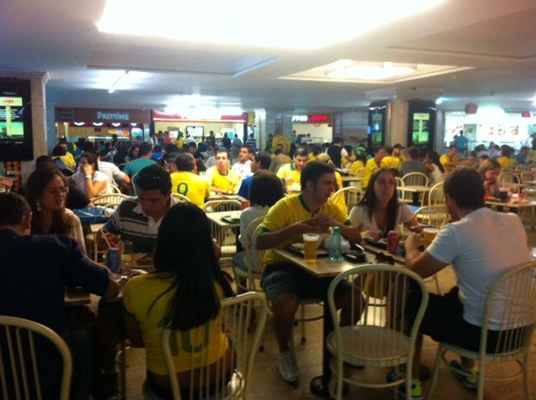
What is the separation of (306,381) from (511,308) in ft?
3.67

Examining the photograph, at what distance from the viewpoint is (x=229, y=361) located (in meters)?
1.67

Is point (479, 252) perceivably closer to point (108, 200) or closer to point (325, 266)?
point (325, 266)

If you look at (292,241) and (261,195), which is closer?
(292,241)

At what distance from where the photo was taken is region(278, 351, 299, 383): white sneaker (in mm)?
2541

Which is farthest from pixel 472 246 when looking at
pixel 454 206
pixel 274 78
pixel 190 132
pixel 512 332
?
pixel 190 132

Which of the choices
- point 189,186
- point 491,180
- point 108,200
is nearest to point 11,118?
point 108,200

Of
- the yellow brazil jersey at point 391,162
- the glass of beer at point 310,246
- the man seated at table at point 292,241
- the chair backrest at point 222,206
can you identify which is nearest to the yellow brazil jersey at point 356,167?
the yellow brazil jersey at point 391,162

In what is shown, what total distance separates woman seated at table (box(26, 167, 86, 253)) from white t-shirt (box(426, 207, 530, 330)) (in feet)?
5.84

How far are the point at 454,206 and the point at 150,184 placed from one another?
1528 mm

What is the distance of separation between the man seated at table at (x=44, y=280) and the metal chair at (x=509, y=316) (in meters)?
1.60

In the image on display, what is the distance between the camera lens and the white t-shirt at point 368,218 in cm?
305

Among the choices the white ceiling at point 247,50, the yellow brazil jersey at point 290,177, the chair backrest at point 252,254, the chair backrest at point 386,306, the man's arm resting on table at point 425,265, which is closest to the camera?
the chair backrest at point 386,306

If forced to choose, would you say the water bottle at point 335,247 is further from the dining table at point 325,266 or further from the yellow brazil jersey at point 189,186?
the yellow brazil jersey at point 189,186

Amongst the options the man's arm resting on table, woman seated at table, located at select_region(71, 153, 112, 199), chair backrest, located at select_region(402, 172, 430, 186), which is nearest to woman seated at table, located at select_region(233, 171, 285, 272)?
the man's arm resting on table
